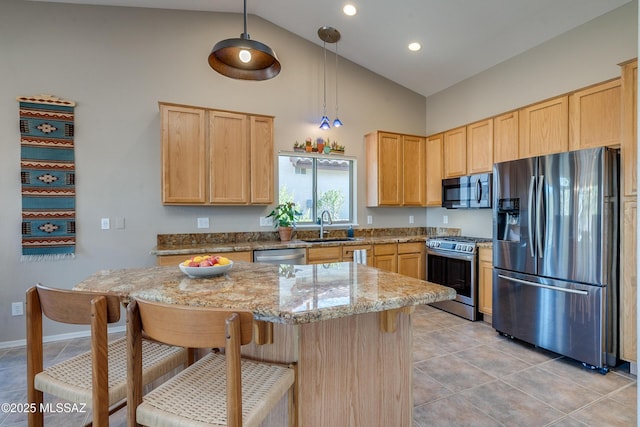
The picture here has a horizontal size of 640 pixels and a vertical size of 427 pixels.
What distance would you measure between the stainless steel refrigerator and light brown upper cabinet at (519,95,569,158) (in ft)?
1.39

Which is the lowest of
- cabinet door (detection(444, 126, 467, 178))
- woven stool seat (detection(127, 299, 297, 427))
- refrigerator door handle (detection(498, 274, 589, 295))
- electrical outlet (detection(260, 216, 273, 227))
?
refrigerator door handle (detection(498, 274, 589, 295))

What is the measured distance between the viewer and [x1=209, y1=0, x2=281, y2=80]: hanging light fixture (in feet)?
5.62

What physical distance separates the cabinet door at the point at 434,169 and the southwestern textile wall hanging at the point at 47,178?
14.7 ft

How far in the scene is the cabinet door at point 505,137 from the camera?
11.7 feet

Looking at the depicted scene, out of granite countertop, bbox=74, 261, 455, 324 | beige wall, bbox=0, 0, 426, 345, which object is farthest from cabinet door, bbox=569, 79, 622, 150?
beige wall, bbox=0, 0, 426, 345

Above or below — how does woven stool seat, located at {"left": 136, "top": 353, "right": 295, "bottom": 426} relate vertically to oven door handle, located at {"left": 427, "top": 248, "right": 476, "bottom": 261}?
below

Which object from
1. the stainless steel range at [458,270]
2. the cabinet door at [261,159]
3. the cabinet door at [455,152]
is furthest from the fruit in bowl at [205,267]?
the cabinet door at [455,152]

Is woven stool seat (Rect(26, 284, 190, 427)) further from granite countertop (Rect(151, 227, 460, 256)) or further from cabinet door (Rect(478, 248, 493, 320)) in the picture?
cabinet door (Rect(478, 248, 493, 320))

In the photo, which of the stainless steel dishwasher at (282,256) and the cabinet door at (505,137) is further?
the cabinet door at (505,137)

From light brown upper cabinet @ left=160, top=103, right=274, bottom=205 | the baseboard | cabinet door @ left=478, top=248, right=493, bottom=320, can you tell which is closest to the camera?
the baseboard

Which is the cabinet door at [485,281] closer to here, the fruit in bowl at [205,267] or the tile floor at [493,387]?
the tile floor at [493,387]

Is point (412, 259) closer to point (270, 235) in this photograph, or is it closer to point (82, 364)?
point (270, 235)

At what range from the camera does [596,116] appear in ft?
9.30

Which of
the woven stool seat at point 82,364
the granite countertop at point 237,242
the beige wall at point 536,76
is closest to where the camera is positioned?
the woven stool seat at point 82,364
